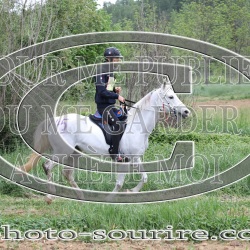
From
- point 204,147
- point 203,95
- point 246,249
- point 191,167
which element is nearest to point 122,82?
point 204,147

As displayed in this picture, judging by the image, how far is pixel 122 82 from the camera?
10688 millimetres

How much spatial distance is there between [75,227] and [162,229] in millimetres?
895

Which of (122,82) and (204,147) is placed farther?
(122,82)

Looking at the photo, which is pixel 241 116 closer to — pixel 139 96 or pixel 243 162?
pixel 139 96

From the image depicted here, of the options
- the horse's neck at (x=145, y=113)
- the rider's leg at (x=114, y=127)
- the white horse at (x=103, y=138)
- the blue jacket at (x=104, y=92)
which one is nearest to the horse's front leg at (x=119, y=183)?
the white horse at (x=103, y=138)

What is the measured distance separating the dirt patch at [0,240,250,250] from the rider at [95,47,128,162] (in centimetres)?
184

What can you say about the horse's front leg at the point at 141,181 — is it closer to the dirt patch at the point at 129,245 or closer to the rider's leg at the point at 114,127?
the rider's leg at the point at 114,127

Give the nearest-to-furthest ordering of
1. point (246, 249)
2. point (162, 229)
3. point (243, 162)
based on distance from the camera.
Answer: point (246, 249), point (162, 229), point (243, 162)

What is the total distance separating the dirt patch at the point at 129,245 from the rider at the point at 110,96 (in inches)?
72.3

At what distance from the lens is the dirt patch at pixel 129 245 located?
4711mm

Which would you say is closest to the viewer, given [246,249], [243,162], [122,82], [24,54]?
[246,249]

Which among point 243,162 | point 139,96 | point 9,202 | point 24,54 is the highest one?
point 24,54

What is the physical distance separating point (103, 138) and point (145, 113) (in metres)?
0.64

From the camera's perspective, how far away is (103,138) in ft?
21.3
